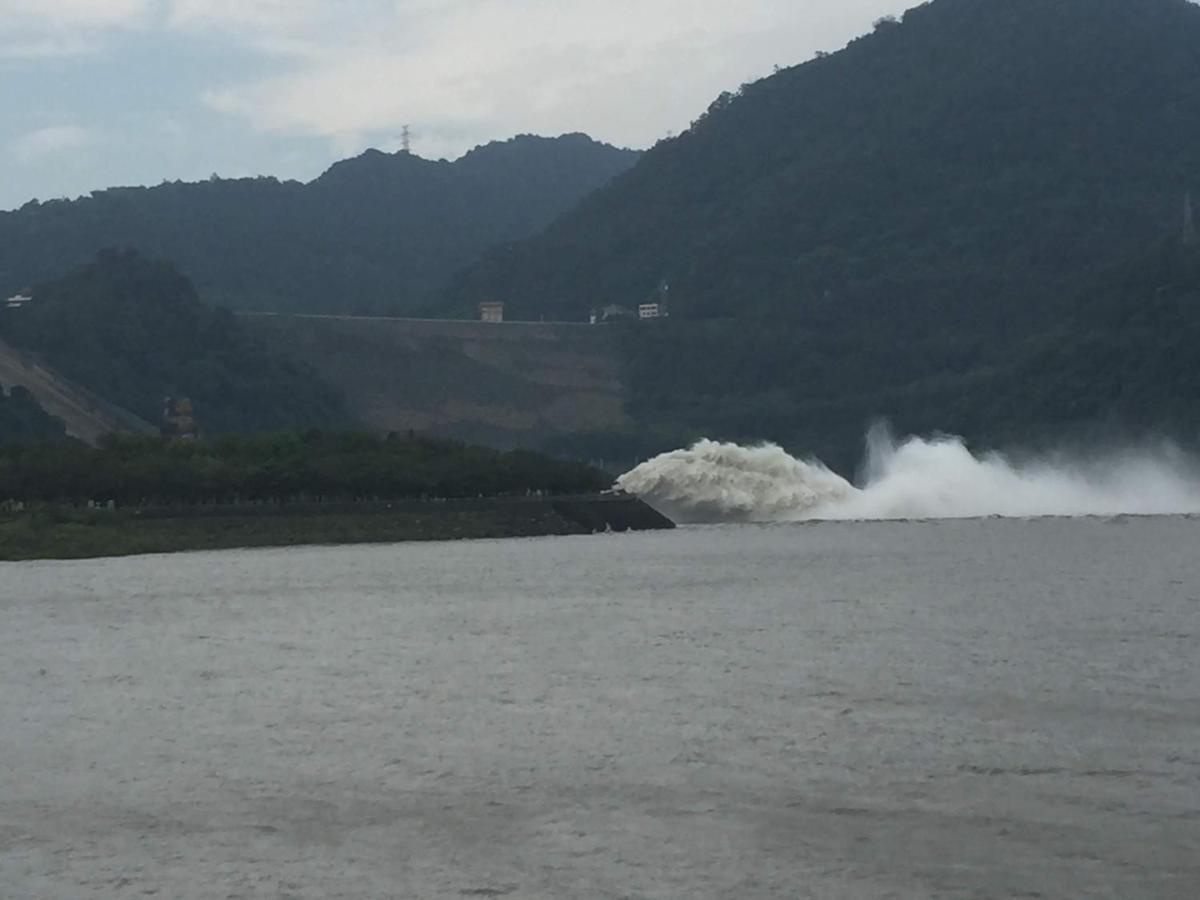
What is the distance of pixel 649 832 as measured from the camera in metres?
42.2

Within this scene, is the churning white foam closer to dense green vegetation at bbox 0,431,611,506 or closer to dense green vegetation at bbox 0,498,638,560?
dense green vegetation at bbox 0,431,611,506

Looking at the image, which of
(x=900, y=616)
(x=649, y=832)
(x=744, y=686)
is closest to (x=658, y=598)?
(x=900, y=616)

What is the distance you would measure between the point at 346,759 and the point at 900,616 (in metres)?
31.4

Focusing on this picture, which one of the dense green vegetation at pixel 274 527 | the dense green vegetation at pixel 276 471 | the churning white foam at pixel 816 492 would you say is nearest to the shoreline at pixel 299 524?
the dense green vegetation at pixel 274 527

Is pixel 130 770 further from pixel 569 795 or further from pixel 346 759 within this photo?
pixel 569 795

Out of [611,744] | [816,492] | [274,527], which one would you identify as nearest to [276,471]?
[274,527]

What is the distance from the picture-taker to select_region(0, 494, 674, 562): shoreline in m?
128

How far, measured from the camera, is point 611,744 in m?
51.1

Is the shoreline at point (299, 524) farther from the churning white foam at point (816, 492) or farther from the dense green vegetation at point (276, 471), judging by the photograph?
the churning white foam at point (816, 492)

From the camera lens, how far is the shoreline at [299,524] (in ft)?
420

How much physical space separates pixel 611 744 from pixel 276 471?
9907 cm

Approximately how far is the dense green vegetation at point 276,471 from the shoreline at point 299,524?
11.5 feet

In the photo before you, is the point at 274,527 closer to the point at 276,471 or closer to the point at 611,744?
the point at 276,471

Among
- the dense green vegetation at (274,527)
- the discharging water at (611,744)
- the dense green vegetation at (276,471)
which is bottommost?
the discharging water at (611,744)
